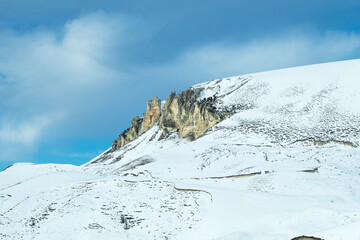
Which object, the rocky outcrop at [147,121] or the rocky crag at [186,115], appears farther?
the rocky outcrop at [147,121]

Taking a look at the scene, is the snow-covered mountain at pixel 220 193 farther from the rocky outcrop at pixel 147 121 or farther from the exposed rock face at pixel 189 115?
the rocky outcrop at pixel 147 121

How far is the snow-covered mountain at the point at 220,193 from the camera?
1574 cm

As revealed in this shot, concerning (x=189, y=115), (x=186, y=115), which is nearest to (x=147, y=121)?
(x=186, y=115)

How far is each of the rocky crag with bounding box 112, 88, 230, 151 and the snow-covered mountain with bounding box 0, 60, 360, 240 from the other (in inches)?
564

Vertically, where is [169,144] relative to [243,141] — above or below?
above

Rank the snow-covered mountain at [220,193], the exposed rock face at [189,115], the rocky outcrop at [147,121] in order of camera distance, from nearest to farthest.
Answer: the snow-covered mountain at [220,193], the exposed rock face at [189,115], the rocky outcrop at [147,121]

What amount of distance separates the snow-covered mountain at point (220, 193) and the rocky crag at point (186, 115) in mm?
14321

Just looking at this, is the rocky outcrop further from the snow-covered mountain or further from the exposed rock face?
the snow-covered mountain

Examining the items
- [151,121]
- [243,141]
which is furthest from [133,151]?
[243,141]

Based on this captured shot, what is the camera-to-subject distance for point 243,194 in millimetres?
19875

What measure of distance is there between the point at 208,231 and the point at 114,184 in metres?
10.1

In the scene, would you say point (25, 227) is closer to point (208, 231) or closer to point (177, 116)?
point (208, 231)

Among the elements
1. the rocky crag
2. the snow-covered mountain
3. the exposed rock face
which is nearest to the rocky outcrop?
the rocky crag

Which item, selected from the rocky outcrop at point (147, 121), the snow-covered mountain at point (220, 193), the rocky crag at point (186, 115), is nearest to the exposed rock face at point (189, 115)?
the rocky crag at point (186, 115)
